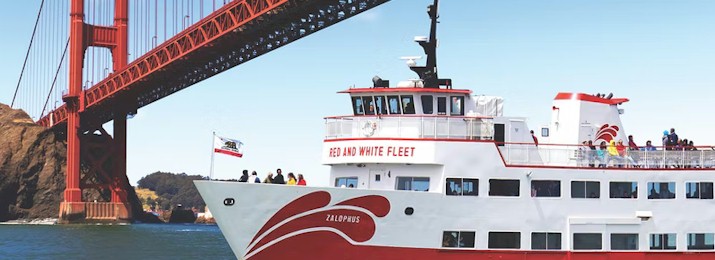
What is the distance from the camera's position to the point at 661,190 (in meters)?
23.4

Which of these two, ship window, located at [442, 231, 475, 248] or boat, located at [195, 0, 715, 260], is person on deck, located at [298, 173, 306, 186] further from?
ship window, located at [442, 231, 475, 248]

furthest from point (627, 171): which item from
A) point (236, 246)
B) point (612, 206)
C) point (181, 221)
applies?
point (181, 221)

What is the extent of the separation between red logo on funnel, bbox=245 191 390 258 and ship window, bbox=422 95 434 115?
244 centimetres

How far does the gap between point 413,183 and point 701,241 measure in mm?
6567

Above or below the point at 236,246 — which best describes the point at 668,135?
above

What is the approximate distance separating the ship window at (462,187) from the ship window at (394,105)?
2011 millimetres

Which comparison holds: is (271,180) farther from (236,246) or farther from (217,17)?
(217,17)

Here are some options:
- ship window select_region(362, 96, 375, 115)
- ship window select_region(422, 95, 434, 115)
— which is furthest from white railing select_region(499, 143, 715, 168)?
ship window select_region(362, 96, 375, 115)

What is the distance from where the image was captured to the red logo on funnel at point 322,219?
844 inches

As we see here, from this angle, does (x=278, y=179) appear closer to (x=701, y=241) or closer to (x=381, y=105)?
(x=381, y=105)

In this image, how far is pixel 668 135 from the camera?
24766 millimetres

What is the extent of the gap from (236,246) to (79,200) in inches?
2105

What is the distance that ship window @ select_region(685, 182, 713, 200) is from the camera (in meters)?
23.6

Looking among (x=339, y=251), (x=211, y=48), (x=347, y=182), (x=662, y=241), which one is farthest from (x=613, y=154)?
(x=211, y=48)
